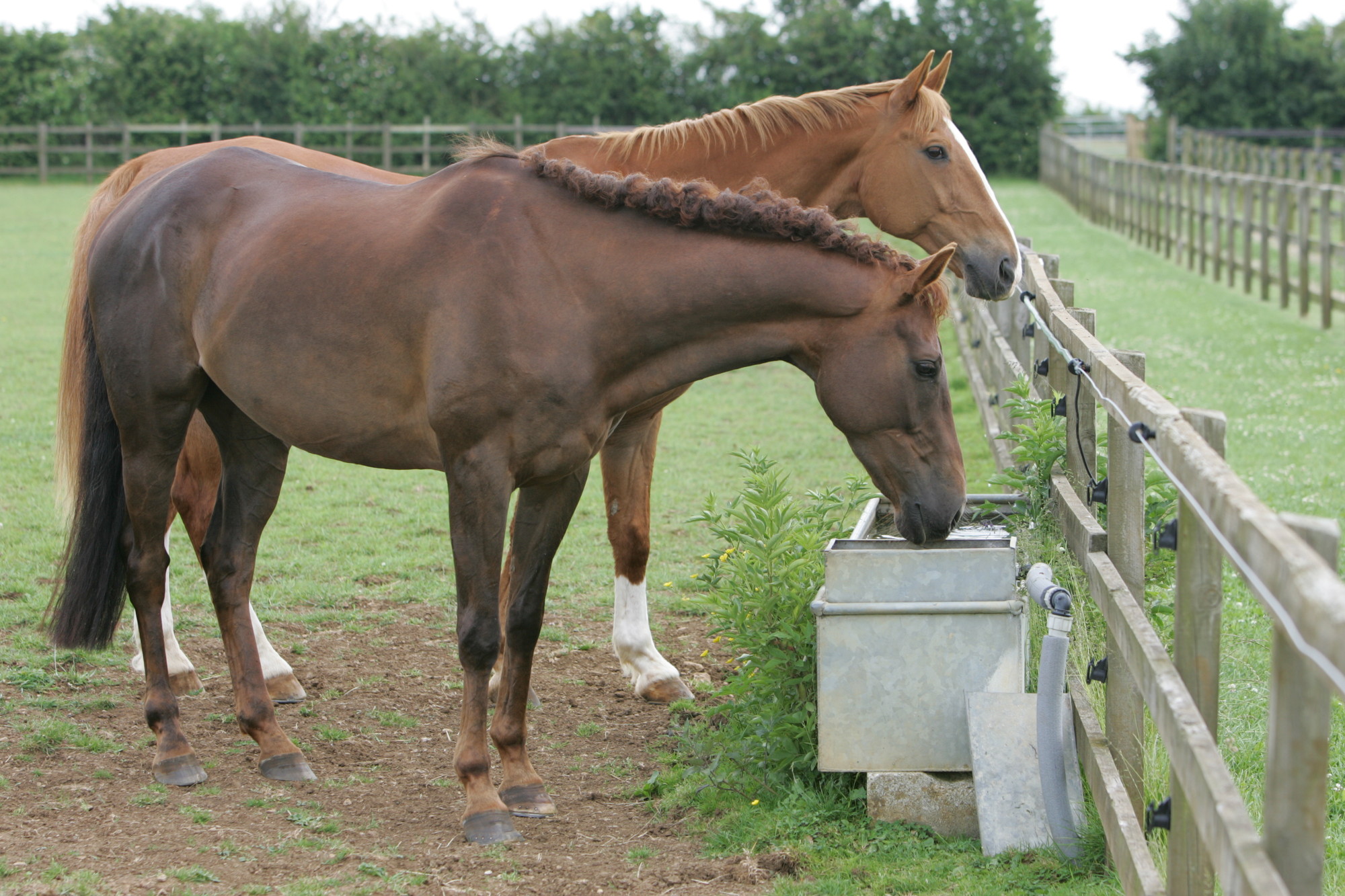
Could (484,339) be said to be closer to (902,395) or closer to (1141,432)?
(902,395)

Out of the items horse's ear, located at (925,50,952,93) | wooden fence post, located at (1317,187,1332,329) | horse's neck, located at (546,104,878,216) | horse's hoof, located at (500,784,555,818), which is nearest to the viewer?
horse's hoof, located at (500,784,555,818)

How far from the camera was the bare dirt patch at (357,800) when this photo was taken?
324cm

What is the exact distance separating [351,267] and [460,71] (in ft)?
137

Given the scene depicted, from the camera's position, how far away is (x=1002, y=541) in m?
3.67

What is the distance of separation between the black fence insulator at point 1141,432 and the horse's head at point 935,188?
6.90 ft

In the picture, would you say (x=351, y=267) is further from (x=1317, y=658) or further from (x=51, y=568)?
(x=51, y=568)

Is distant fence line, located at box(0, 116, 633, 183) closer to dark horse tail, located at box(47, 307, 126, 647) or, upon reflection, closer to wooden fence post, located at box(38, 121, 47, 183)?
wooden fence post, located at box(38, 121, 47, 183)

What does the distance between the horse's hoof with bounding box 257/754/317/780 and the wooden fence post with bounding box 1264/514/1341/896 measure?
10.4 ft

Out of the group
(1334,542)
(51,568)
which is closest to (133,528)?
(51,568)

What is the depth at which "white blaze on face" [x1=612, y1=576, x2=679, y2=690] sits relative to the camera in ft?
15.9

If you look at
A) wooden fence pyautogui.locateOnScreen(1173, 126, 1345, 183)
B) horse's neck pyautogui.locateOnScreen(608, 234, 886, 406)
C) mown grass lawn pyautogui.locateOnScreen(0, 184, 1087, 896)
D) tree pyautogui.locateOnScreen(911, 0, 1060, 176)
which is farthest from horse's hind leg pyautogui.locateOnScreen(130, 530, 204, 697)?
tree pyautogui.locateOnScreen(911, 0, 1060, 176)

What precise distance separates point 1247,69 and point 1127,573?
4803 cm

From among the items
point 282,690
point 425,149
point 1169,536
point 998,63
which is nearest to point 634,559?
point 282,690

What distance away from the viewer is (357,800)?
12.7 feet
